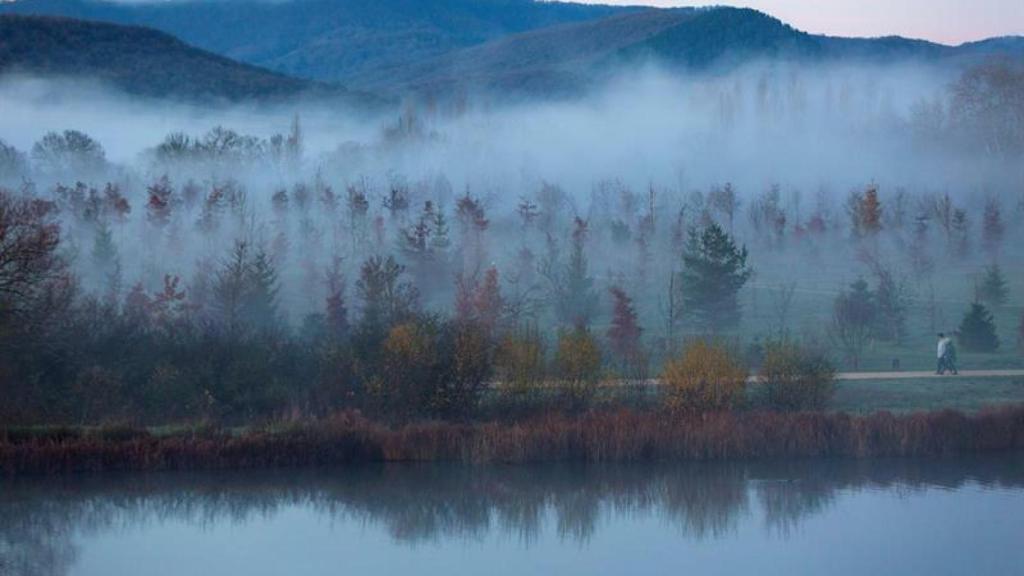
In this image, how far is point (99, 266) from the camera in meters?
42.0

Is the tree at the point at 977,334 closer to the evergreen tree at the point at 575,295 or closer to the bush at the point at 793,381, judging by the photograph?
the bush at the point at 793,381

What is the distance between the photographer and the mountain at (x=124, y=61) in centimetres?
A: 7700

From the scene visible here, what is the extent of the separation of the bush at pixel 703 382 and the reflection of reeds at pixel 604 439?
3.63ft

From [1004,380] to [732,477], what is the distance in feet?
32.6

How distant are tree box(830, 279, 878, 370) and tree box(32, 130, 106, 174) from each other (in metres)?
38.7

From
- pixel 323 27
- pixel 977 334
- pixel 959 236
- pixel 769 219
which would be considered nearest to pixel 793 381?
pixel 977 334

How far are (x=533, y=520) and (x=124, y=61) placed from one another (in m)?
66.6

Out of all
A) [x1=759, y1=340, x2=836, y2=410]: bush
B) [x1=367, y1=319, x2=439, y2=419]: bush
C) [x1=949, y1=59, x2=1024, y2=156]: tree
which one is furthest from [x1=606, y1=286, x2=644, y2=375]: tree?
[x1=949, y1=59, x2=1024, y2=156]: tree

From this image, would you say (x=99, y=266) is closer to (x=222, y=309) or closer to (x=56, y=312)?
(x=222, y=309)

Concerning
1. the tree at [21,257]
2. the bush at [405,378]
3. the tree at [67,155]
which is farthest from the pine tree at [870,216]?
the tree at [67,155]

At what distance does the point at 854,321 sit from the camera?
1410 inches

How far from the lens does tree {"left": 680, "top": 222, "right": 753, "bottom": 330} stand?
37.7 m

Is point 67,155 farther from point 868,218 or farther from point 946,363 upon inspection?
point 946,363

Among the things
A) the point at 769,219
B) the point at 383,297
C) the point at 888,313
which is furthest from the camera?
the point at 769,219
